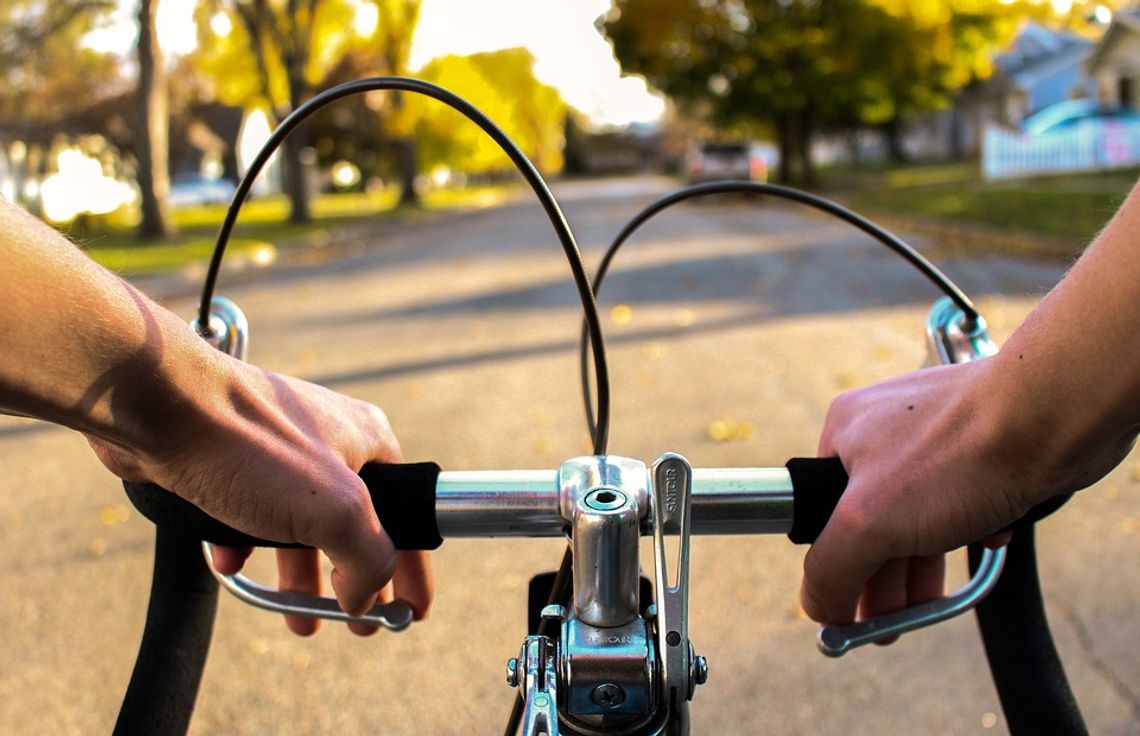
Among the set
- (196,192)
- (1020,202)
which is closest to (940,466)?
(1020,202)

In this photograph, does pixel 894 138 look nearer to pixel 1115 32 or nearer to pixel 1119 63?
pixel 1119 63

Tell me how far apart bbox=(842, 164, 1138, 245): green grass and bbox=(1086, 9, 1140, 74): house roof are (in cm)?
1510

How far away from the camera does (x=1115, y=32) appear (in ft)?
131

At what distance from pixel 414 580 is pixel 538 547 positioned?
3.24m

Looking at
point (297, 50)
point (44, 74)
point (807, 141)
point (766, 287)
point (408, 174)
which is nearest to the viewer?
point (766, 287)

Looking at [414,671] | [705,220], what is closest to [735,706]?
[414,671]

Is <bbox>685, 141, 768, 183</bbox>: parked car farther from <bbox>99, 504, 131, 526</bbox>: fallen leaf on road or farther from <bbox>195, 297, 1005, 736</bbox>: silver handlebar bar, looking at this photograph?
<bbox>195, 297, 1005, 736</bbox>: silver handlebar bar

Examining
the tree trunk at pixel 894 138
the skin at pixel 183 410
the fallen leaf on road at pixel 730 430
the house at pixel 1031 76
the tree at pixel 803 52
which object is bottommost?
the tree trunk at pixel 894 138

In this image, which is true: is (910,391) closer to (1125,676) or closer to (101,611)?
(1125,676)

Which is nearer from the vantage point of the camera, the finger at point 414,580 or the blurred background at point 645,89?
the finger at point 414,580

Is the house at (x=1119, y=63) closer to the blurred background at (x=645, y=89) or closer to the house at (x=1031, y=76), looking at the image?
the blurred background at (x=645, y=89)

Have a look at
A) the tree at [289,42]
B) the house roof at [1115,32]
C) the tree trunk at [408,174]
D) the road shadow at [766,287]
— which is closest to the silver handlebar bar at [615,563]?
the road shadow at [766,287]

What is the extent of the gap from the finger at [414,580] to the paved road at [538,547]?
1.96 meters

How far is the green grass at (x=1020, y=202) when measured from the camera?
48.7 feet
